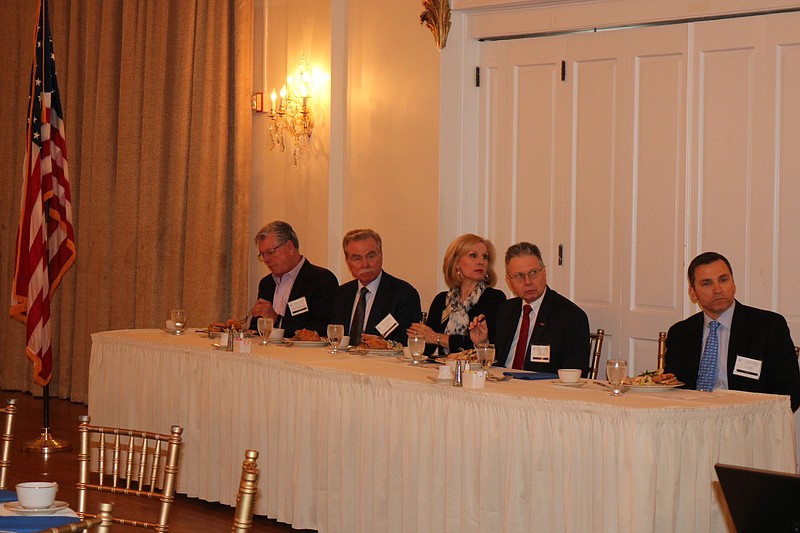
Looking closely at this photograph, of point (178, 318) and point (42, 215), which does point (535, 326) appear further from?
point (42, 215)

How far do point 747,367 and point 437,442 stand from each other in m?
1.43

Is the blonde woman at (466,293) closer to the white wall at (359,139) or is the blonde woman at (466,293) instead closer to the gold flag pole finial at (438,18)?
the white wall at (359,139)

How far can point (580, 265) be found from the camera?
21.4ft

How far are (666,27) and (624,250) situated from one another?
4.16 ft

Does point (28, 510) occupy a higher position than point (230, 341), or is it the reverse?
point (230, 341)

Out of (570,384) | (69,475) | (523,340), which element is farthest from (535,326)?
(69,475)

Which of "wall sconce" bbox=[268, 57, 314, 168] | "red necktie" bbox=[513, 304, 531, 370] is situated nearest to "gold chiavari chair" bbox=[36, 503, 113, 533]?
"red necktie" bbox=[513, 304, 531, 370]

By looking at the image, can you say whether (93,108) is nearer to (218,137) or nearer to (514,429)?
(218,137)

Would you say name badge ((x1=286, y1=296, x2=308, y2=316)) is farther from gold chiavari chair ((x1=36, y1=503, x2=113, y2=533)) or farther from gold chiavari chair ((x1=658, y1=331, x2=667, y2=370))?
gold chiavari chair ((x1=36, y1=503, x2=113, y2=533))

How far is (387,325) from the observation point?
5.98 meters

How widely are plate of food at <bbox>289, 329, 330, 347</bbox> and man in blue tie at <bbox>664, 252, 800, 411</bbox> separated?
6.06 feet

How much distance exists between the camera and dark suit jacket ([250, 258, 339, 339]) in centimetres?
653

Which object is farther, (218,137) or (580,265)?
(218,137)

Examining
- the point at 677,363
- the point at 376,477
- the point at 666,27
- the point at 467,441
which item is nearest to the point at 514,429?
the point at 467,441
